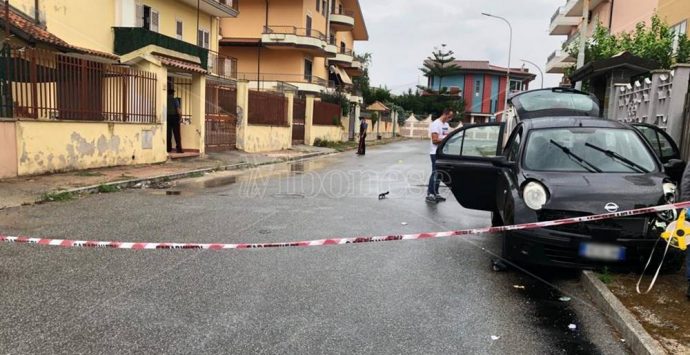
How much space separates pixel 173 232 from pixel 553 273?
478cm

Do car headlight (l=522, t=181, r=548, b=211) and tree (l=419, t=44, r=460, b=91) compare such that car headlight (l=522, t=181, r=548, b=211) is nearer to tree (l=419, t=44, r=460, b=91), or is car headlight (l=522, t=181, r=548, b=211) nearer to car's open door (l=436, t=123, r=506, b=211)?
car's open door (l=436, t=123, r=506, b=211)

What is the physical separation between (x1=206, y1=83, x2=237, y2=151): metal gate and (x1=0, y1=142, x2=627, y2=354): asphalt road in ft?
36.0

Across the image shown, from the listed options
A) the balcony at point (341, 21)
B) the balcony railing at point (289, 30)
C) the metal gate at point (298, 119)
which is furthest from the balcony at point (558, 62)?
the metal gate at point (298, 119)

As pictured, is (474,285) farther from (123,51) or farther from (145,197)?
(123,51)

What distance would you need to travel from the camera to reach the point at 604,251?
5031 millimetres

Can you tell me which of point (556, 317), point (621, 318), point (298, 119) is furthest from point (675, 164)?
point (298, 119)

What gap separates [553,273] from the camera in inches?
229

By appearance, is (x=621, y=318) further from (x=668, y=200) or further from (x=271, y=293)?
(x=271, y=293)

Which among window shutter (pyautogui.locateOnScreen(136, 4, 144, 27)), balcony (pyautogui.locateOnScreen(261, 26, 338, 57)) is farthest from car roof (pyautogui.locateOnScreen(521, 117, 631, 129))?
balcony (pyautogui.locateOnScreen(261, 26, 338, 57))

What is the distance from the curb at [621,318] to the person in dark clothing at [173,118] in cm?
1332

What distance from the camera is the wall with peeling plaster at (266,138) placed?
21.2 meters

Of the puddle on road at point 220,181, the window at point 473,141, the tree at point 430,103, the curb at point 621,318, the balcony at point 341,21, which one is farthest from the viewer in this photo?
the tree at point 430,103

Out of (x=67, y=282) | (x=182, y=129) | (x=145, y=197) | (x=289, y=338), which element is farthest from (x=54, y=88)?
(x=289, y=338)

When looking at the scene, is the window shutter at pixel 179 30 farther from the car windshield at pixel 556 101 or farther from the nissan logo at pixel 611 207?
the nissan logo at pixel 611 207
